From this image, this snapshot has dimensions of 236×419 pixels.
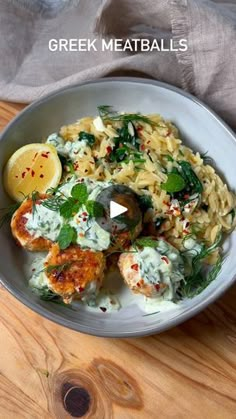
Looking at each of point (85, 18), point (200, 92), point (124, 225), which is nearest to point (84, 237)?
point (124, 225)

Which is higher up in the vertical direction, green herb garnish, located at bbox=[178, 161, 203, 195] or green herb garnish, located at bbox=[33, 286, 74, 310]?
green herb garnish, located at bbox=[178, 161, 203, 195]

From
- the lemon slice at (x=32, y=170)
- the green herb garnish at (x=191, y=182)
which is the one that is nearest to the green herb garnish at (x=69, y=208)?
the lemon slice at (x=32, y=170)

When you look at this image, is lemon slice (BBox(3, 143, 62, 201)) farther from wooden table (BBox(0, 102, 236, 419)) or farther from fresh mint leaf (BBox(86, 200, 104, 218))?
wooden table (BBox(0, 102, 236, 419))

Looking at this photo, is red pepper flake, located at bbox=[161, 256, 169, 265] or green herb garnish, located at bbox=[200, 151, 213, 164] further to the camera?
green herb garnish, located at bbox=[200, 151, 213, 164]

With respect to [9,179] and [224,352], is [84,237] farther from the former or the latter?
[224,352]

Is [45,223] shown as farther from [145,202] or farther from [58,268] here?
[145,202]

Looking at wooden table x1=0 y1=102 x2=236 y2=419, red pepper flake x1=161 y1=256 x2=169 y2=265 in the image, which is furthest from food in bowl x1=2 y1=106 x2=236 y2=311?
wooden table x1=0 y1=102 x2=236 y2=419

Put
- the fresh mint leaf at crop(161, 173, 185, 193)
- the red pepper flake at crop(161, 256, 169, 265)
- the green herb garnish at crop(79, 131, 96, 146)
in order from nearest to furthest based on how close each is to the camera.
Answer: the red pepper flake at crop(161, 256, 169, 265) < the fresh mint leaf at crop(161, 173, 185, 193) < the green herb garnish at crop(79, 131, 96, 146)
